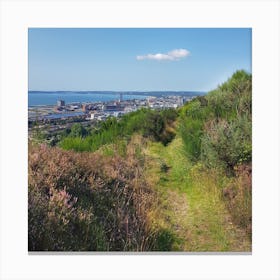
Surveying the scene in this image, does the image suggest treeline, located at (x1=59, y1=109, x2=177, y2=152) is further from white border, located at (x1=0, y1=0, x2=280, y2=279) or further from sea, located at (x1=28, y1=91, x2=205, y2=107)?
white border, located at (x1=0, y1=0, x2=280, y2=279)

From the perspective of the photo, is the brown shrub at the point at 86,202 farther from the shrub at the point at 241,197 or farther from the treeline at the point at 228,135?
the shrub at the point at 241,197

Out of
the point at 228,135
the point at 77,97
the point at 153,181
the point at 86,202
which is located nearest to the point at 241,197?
the point at 228,135

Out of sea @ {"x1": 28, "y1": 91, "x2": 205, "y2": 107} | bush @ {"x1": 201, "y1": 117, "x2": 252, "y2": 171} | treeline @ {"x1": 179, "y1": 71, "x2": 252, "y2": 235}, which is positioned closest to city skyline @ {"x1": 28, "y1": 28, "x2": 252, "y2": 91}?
sea @ {"x1": 28, "y1": 91, "x2": 205, "y2": 107}

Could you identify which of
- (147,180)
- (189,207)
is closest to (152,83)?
(147,180)
